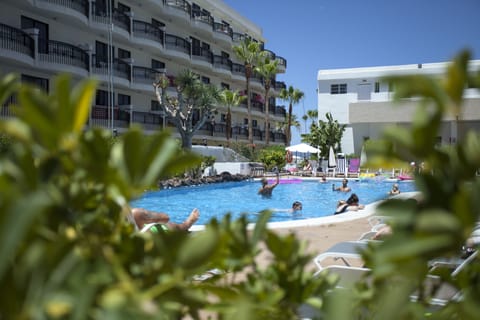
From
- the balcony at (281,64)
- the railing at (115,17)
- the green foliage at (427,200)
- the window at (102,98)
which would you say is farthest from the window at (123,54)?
the green foliage at (427,200)

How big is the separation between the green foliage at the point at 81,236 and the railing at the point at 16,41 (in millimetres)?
20129

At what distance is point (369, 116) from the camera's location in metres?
32.7

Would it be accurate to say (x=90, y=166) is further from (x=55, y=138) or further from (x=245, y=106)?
(x=245, y=106)

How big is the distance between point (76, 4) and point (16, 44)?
4.81 meters

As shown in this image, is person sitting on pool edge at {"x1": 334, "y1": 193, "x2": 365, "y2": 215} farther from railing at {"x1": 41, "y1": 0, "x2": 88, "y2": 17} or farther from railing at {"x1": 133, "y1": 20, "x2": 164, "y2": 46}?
railing at {"x1": 133, "y1": 20, "x2": 164, "y2": 46}

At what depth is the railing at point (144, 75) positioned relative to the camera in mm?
26656

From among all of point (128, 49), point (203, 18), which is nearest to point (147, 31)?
point (128, 49)

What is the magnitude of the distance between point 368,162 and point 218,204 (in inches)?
621

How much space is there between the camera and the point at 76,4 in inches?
878

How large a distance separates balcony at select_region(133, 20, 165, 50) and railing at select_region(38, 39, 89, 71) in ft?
17.8

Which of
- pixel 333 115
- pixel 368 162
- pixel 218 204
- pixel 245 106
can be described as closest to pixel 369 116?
pixel 333 115

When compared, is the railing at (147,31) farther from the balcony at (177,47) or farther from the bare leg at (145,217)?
the bare leg at (145,217)

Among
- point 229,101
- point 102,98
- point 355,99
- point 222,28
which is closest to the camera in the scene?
point 102,98

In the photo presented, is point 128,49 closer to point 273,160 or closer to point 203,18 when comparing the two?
point 203,18
